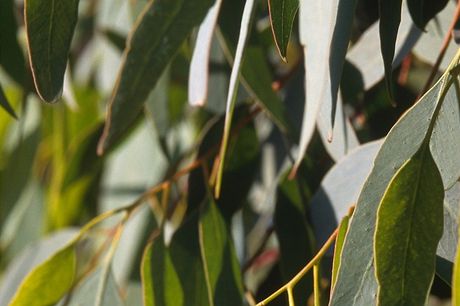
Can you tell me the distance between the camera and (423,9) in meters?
0.97

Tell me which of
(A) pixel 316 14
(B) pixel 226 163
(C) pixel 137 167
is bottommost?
(C) pixel 137 167

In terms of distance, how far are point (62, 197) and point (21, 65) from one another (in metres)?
0.50

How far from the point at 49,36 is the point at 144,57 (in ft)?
0.65

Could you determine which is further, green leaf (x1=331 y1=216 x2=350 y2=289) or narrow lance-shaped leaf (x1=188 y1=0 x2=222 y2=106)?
narrow lance-shaped leaf (x1=188 y1=0 x2=222 y2=106)

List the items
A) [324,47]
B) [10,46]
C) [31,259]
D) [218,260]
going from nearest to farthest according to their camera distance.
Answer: [324,47] < [218,260] < [10,46] < [31,259]

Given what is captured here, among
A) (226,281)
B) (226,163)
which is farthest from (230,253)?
(226,163)

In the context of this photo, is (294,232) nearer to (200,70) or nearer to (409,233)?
(200,70)

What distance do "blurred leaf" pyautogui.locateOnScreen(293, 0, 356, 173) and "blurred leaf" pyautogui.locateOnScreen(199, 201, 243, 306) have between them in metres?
0.22

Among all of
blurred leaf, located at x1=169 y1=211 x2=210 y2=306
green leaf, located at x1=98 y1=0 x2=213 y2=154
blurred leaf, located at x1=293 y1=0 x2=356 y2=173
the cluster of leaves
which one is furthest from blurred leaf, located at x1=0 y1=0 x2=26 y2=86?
blurred leaf, located at x1=293 y1=0 x2=356 y2=173

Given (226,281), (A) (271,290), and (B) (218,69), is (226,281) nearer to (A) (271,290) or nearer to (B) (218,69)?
(A) (271,290)

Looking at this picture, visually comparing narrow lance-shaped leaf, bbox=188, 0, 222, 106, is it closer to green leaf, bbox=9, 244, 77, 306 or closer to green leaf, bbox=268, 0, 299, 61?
green leaf, bbox=268, 0, 299, 61

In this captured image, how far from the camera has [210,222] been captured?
1.14m

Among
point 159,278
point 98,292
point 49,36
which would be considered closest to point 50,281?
point 98,292

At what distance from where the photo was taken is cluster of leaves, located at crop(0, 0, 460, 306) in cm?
84
